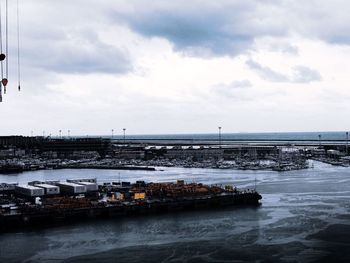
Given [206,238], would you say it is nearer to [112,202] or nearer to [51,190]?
[112,202]

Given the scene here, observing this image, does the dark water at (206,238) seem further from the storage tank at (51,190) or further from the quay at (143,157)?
the quay at (143,157)

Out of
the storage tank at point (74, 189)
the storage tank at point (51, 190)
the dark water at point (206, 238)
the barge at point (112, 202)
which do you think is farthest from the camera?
the storage tank at point (74, 189)

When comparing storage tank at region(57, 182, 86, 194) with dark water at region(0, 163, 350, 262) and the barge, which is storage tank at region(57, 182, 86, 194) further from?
dark water at region(0, 163, 350, 262)

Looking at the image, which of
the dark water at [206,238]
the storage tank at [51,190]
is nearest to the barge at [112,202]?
the storage tank at [51,190]

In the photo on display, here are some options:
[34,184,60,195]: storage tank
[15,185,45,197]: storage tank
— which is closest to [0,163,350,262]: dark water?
[15,185,45,197]: storage tank

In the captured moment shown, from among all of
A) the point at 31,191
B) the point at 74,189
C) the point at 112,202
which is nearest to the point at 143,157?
the point at 74,189

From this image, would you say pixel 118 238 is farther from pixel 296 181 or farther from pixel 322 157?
pixel 322 157

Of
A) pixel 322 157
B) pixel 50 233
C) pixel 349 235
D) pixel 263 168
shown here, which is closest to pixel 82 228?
pixel 50 233
